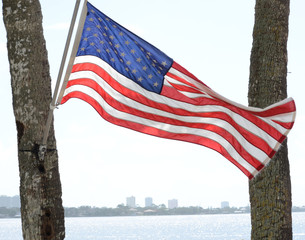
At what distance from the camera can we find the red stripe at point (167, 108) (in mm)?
8047

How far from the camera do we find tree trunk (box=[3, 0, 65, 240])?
805cm

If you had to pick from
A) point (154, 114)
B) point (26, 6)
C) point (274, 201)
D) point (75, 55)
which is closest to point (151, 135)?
point (154, 114)

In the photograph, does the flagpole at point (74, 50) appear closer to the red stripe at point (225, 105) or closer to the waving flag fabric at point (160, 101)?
the waving flag fabric at point (160, 101)

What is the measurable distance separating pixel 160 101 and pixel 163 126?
0.32 m

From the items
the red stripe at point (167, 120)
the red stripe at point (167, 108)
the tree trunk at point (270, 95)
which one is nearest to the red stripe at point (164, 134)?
the red stripe at point (167, 120)

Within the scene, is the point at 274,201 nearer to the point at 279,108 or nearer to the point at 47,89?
the point at 279,108

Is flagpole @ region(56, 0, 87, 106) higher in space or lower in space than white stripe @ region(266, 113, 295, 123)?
higher

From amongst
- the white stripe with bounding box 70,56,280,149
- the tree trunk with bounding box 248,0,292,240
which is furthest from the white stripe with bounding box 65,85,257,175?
the tree trunk with bounding box 248,0,292,240

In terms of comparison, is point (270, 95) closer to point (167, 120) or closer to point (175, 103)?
point (175, 103)

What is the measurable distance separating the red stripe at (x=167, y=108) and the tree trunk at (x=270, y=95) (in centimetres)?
225

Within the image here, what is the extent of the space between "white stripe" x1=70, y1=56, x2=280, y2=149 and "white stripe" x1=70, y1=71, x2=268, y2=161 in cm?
11

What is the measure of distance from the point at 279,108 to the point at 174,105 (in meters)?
1.31

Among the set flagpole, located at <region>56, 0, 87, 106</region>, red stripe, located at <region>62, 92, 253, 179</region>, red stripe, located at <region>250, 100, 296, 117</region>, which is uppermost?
flagpole, located at <region>56, 0, 87, 106</region>

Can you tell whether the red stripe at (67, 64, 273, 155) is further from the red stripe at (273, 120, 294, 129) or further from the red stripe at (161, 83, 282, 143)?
the red stripe at (273, 120, 294, 129)
